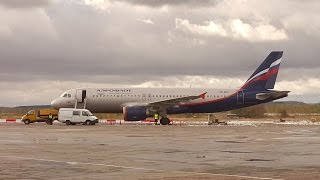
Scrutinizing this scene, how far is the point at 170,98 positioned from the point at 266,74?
1188cm

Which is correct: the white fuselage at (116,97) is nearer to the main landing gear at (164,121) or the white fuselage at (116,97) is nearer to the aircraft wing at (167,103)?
the aircraft wing at (167,103)

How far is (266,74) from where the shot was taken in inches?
2692

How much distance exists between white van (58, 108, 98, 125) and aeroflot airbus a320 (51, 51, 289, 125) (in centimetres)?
402

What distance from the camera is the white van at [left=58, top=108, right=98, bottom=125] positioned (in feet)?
200

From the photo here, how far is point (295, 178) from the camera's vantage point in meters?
15.3

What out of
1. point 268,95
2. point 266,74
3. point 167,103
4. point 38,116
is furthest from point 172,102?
point 38,116

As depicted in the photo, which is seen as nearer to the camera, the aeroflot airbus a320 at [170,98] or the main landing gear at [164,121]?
the main landing gear at [164,121]

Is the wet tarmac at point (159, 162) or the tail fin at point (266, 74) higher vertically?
the tail fin at point (266, 74)

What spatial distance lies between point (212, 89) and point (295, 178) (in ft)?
171

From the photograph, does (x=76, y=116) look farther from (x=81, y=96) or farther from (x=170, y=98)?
(x=170, y=98)

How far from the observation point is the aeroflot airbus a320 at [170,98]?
65.1 meters

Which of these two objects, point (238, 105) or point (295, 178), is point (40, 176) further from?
point (238, 105)

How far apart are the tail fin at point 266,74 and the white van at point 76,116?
62.0 feet

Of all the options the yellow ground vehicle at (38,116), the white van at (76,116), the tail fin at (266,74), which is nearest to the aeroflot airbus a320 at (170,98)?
the tail fin at (266,74)
